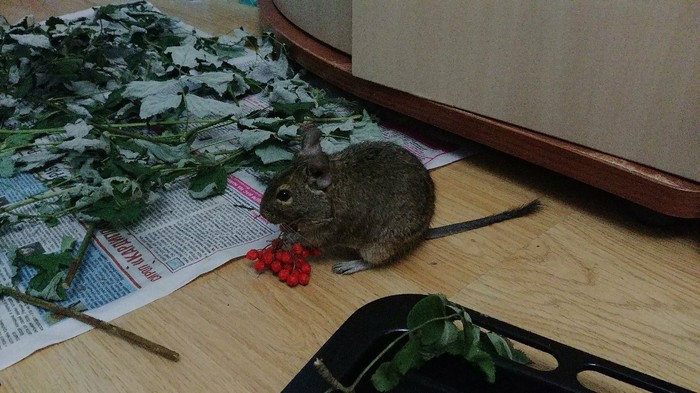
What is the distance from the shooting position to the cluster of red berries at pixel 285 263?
0.94 m

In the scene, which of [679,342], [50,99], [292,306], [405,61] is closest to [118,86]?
[50,99]

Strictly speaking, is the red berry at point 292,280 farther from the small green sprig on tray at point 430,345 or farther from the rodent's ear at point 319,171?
the small green sprig on tray at point 430,345

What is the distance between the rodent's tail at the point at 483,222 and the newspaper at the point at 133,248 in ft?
0.93

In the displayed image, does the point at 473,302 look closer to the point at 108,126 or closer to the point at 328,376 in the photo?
the point at 328,376

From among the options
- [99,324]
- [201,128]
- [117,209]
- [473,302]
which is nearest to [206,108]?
[201,128]

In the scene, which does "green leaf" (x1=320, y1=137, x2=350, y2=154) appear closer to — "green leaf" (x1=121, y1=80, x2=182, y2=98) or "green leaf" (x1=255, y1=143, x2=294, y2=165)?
"green leaf" (x1=255, y1=143, x2=294, y2=165)

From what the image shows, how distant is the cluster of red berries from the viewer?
0.94 metres

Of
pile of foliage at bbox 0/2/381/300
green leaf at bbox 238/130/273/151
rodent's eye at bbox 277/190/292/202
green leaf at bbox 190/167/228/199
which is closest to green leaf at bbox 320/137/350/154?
pile of foliage at bbox 0/2/381/300

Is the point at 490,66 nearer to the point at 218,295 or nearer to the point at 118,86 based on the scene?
the point at 218,295

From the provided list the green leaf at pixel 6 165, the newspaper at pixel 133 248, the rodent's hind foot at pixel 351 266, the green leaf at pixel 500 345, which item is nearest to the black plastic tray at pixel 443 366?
the green leaf at pixel 500 345

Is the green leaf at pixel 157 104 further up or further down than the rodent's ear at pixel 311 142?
further down

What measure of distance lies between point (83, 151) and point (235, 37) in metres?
0.87

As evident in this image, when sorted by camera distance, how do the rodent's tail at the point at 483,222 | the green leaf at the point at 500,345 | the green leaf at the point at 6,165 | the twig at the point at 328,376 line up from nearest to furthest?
1. the twig at the point at 328,376
2. the green leaf at the point at 500,345
3. the rodent's tail at the point at 483,222
4. the green leaf at the point at 6,165

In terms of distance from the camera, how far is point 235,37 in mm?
1923
